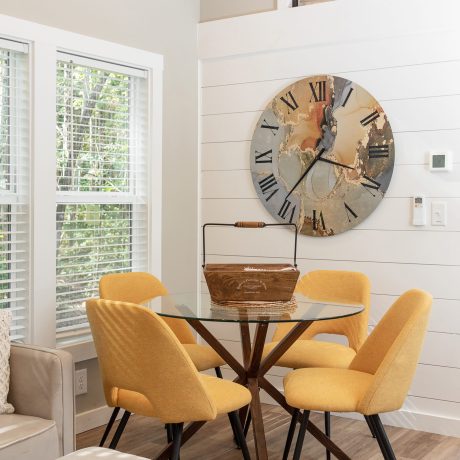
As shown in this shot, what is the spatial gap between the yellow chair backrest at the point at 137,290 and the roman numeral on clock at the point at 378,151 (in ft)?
4.54

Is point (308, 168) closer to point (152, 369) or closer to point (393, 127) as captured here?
point (393, 127)

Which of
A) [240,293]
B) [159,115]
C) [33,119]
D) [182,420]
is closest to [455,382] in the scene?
[240,293]

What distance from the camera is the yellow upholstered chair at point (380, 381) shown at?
9.89 ft

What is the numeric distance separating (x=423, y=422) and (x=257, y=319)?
1643 mm

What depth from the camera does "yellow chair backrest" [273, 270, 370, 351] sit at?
13.1 ft

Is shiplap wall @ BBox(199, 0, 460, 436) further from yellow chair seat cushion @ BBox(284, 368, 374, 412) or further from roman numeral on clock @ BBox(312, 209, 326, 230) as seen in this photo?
yellow chair seat cushion @ BBox(284, 368, 374, 412)

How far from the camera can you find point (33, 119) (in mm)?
3826

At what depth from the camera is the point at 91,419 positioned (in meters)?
4.21

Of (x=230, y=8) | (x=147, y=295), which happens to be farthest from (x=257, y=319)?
(x=230, y=8)

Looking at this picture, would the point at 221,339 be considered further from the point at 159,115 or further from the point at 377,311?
the point at 159,115

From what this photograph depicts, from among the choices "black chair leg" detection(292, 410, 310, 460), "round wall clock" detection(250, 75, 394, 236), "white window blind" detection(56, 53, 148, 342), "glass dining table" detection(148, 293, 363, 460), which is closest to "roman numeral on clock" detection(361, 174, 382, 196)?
"round wall clock" detection(250, 75, 394, 236)

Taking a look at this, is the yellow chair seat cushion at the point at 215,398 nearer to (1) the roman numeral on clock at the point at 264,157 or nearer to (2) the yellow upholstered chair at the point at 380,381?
(2) the yellow upholstered chair at the point at 380,381

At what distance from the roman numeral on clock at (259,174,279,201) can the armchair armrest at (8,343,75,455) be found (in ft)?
6.54

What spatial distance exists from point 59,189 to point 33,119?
1.34 ft
